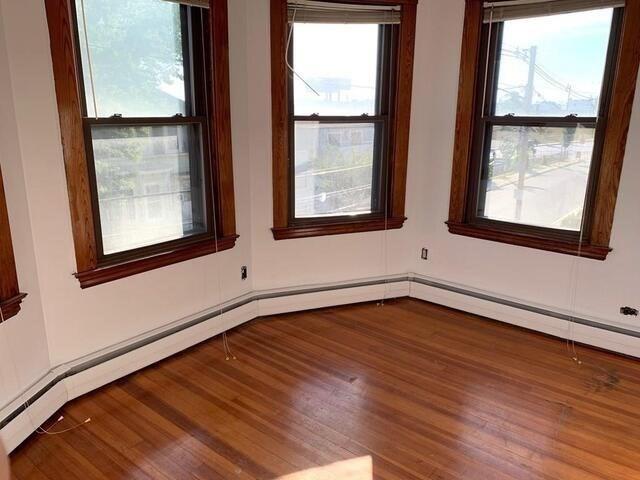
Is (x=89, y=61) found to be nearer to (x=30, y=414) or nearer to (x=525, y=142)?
(x=30, y=414)

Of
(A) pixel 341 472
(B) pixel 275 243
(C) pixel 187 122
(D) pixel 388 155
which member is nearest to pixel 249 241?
(B) pixel 275 243

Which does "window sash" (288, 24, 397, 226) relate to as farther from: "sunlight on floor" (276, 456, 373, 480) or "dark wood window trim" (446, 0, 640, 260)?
"sunlight on floor" (276, 456, 373, 480)

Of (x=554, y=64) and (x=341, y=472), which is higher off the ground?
(x=554, y=64)

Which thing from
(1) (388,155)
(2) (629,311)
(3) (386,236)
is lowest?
(2) (629,311)

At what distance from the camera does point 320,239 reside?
11.9 feet

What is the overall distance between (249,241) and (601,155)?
2.36m

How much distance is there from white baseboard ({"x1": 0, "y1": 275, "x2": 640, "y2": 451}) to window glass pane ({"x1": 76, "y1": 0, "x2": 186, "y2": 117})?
4.40 feet

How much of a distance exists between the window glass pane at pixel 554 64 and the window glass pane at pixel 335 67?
92 cm

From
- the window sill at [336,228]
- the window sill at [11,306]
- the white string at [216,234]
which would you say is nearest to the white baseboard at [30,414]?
the window sill at [11,306]

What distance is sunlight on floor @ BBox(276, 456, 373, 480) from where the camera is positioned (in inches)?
79.8

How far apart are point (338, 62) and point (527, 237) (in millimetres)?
1803

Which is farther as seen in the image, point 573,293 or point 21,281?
point 573,293

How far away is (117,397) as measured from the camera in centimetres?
259

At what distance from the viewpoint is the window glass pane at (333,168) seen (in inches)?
136
